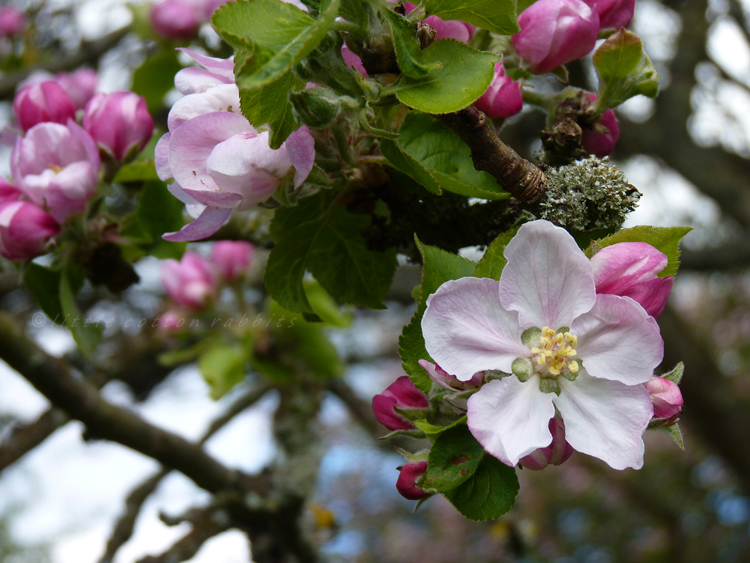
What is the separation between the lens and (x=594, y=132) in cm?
66

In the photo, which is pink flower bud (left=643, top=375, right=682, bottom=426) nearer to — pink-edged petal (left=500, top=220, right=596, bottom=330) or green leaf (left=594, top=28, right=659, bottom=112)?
pink-edged petal (left=500, top=220, right=596, bottom=330)

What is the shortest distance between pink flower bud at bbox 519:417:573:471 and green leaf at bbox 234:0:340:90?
0.34 m

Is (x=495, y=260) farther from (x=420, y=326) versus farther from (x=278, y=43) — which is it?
(x=278, y=43)

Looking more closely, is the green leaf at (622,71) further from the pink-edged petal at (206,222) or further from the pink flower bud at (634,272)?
the pink-edged petal at (206,222)

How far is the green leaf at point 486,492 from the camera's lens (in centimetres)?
50

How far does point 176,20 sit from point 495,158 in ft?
4.49

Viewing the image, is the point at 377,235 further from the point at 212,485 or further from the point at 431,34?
→ the point at 212,485

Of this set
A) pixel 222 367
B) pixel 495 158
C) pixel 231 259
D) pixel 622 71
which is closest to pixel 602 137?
pixel 622 71

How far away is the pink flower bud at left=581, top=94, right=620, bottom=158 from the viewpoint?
2.16 feet

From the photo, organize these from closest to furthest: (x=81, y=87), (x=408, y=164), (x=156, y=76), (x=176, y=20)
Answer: (x=408, y=164) → (x=156, y=76) → (x=81, y=87) → (x=176, y=20)

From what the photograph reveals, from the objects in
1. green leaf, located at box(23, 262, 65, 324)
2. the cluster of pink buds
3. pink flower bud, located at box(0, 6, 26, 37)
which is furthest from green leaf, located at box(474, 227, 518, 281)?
pink flower bud, located at box(0, 6, 26, 37)

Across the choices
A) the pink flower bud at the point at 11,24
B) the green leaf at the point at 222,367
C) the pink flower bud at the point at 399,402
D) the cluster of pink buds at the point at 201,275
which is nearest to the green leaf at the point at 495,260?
the pink flower bud at the point at 399,402

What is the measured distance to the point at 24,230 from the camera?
0.79m

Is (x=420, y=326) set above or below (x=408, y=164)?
below
